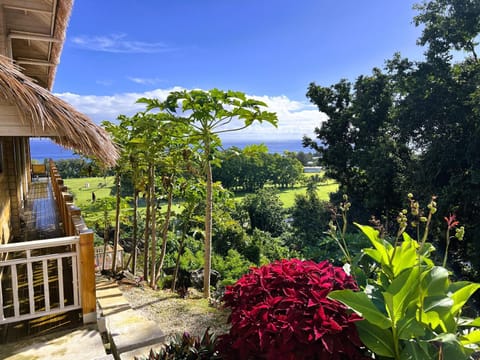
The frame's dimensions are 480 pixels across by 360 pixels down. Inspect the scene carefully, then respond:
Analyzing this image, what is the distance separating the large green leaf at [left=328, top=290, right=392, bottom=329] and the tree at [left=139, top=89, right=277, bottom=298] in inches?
108

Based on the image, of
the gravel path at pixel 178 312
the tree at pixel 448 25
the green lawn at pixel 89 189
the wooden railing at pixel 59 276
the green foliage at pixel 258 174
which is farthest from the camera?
the green foliage at pixel 258 174

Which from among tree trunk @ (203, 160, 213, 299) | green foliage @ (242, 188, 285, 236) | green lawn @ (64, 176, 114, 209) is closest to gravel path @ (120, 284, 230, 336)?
tree trunk @ (203, 160, 213, 299)

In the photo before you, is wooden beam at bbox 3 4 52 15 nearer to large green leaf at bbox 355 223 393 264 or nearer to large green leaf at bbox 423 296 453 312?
large green leaf at bbox 355 223 393 264

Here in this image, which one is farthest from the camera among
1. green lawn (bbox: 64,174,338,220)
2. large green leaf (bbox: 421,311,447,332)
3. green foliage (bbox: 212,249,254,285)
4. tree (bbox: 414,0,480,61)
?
green foliage (bbox: 212,249,254,285)

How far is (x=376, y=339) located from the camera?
1827 mm

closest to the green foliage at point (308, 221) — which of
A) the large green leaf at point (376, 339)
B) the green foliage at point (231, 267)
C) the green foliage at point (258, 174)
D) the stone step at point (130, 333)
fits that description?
the green foliage at point (231, 267)

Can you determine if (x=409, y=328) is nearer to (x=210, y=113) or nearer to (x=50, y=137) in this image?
(x=210, y=113)

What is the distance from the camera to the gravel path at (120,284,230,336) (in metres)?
3.68

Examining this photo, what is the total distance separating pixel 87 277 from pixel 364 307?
8.44ft

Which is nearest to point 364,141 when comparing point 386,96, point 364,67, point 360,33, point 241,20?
point 386,96

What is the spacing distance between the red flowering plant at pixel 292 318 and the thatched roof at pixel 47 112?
196cm

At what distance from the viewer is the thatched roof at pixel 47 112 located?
2.54m

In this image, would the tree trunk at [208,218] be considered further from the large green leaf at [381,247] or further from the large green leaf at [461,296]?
the large green leaf at [461,296]

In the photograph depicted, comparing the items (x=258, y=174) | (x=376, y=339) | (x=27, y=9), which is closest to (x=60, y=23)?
(x=27, y=9)
